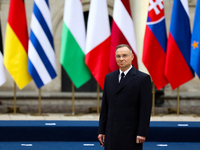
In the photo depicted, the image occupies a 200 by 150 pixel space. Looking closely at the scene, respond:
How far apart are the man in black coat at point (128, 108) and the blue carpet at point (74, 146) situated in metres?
2.15

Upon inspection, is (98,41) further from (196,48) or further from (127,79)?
(127,79)

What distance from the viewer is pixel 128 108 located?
2928 mm

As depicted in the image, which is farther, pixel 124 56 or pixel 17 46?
pixel 17 46

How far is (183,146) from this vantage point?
5.29 metres

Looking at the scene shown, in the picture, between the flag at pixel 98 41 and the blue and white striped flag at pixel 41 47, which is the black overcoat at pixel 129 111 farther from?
the blue and white striped flag at pixel 41 47

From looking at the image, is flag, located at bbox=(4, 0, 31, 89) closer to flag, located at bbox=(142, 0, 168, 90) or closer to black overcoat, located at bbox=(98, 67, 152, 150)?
flag, located at bbox=(142, 0, 168, 90)

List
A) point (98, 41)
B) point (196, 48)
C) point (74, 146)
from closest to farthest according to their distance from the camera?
point (74, 146)
point (196, 48)
point (98, 41)

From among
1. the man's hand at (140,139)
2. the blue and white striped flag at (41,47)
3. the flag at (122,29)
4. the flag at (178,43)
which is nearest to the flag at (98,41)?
the flag at (122,29)

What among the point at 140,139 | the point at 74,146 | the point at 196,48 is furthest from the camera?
the point at 196,48

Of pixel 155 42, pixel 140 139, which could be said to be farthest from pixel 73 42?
pixel 140 139

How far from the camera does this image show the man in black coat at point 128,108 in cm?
290

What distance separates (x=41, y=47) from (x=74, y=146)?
2.24 meters

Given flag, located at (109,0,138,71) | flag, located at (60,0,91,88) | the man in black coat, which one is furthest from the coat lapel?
flag, located at (60,0,91,88)

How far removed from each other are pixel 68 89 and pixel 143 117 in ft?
27.3
